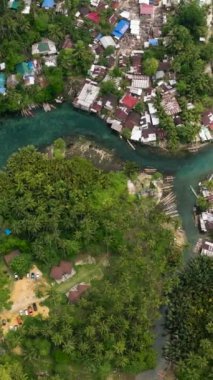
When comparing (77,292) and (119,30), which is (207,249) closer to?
(77,292)

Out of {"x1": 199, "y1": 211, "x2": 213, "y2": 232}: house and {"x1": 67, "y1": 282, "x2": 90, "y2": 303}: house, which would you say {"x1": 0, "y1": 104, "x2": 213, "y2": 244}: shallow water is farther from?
{"x1": 67, "y1": 282, "x2": 90, "y2": 303}: house

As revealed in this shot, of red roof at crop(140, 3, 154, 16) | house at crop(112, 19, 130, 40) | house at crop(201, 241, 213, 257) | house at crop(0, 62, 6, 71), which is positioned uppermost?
red roof at crop(140, 3, 154, 16)

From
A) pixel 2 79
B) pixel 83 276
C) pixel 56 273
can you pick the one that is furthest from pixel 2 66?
pixel 83 276

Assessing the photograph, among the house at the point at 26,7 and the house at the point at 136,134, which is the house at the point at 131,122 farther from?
the house at the point at 26,7

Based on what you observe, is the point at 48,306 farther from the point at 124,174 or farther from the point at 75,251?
the point at 124,174

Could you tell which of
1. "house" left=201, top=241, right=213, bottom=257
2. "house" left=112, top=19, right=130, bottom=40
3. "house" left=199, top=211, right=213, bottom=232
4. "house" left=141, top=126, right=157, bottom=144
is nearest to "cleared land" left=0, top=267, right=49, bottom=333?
"house" left=201, top=241, right=213, bottom=257

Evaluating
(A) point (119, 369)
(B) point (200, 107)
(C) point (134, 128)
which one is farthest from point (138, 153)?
(A) point (119, 369)
